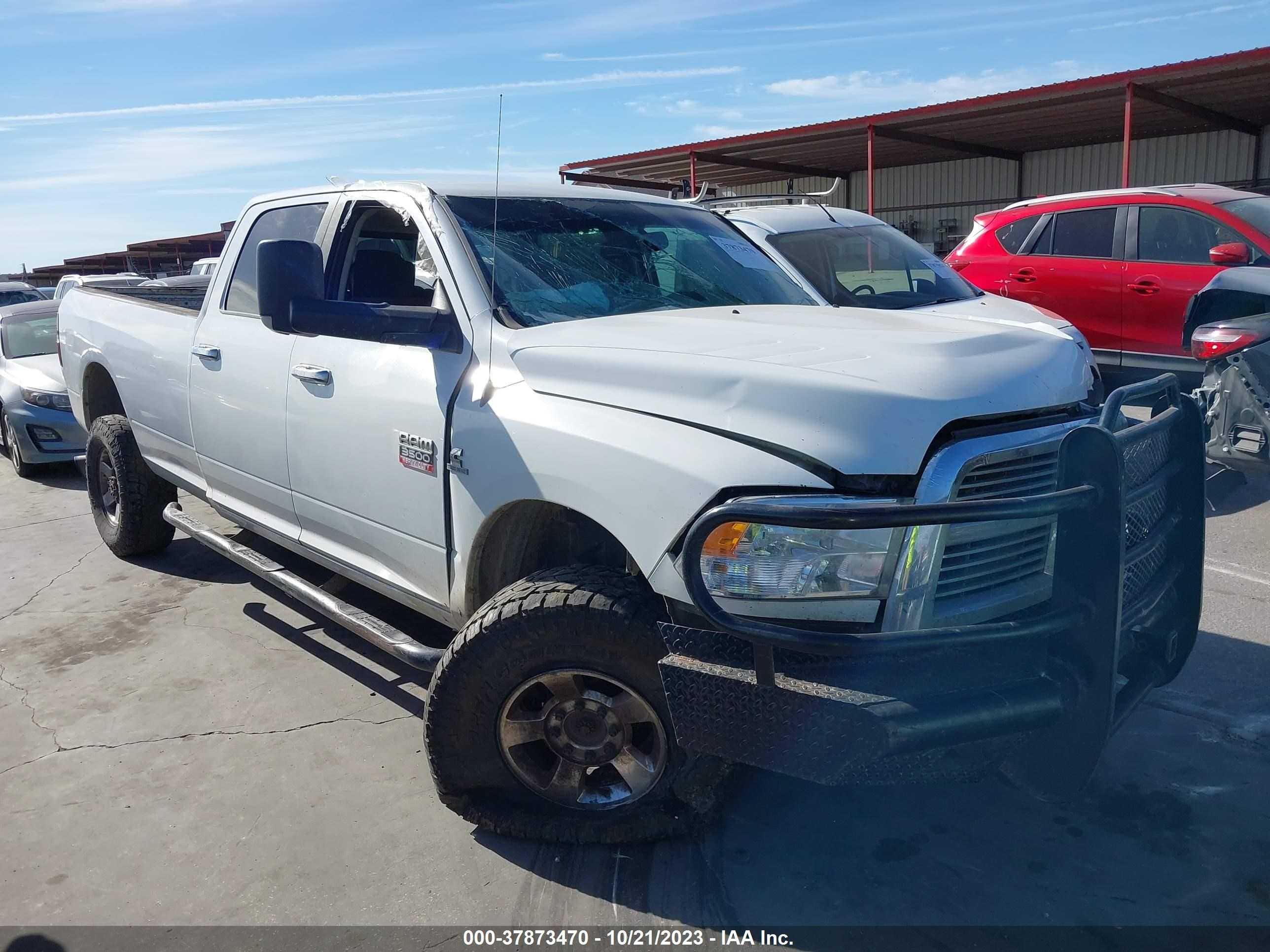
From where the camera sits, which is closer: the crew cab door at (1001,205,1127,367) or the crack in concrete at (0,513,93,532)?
the crack in concrete at (0,513,93,532)

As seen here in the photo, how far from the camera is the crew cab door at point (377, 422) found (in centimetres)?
323

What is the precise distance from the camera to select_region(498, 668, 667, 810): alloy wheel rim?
2.75 m

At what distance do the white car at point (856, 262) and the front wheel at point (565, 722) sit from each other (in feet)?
15.5

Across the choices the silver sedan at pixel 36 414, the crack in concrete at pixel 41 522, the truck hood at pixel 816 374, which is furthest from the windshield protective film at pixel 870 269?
the silver sedan at pixel 36 414

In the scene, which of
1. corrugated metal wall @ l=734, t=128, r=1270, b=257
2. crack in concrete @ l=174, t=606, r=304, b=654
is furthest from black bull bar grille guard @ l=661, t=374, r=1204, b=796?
corrugated metal wall @ l=734, t=128, r=1270, b=257

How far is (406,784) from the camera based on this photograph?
3.42 m

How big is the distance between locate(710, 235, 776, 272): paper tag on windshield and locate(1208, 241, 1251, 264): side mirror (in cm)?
507

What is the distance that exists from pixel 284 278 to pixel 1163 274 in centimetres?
727

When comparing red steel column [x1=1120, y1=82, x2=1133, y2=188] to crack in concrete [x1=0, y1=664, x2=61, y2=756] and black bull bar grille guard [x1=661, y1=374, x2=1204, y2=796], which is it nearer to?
black bull bar grille guard [x1=661, y1=374, x2=1204, y2=796]

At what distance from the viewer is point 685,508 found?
2.42 m

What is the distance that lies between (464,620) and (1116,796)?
207cm

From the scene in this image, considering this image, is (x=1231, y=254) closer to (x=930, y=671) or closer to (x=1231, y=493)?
(x=1231, y=493)

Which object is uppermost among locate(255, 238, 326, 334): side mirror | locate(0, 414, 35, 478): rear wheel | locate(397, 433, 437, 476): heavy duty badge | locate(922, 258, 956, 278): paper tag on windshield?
locate(922, 258, 956, 278): paper tag on windshield

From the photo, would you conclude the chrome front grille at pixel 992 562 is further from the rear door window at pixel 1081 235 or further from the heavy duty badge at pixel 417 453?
the rear door window at pixel 1081 235
